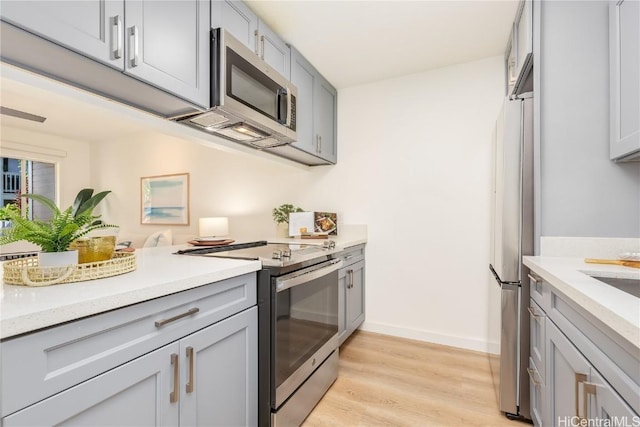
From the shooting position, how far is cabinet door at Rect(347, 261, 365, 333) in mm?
2455

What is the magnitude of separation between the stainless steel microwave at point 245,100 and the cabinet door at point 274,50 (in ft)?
0.43

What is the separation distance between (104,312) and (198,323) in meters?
0.33

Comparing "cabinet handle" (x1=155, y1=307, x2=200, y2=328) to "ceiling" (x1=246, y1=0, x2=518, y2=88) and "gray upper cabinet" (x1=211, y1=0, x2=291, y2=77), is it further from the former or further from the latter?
"ceiling" (x1=246, y1=0, x2=518, y2=88)

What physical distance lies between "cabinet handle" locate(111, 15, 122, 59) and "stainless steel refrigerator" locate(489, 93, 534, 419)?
180 centimetres

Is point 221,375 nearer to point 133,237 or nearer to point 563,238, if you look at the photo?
point 563,238

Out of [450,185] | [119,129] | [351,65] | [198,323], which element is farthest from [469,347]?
[119,129]

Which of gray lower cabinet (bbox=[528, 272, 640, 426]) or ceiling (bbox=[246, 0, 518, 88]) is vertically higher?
ceiling (bbox=[246, 0, 518, 88])

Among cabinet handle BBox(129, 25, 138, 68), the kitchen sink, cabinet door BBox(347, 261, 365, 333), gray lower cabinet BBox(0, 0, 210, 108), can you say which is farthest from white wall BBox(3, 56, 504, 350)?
the kitchen sink

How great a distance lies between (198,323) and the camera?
1.05 metres

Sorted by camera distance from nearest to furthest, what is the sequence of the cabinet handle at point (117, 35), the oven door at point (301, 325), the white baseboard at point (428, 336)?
the cabinet handle at point (117, 35), the oven door at point (301, 325), the white baseboard at point (428, 336)

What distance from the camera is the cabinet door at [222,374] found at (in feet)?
3.32

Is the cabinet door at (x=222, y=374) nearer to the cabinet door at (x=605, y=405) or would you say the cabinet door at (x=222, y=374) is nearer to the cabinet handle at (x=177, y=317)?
the cabinet handle at (x=177, y=317)

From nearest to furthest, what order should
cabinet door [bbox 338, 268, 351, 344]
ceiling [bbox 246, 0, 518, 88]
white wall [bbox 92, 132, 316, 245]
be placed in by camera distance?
ceiling [bbox 246, 0, 518, 88] → cabinet door [bbox 338, 268, 351, 344] → white wall [bbox 92, 132, 316, 245]

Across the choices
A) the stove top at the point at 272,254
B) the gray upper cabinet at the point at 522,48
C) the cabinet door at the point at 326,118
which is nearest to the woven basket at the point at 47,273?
the stove top at the point at 272,254
